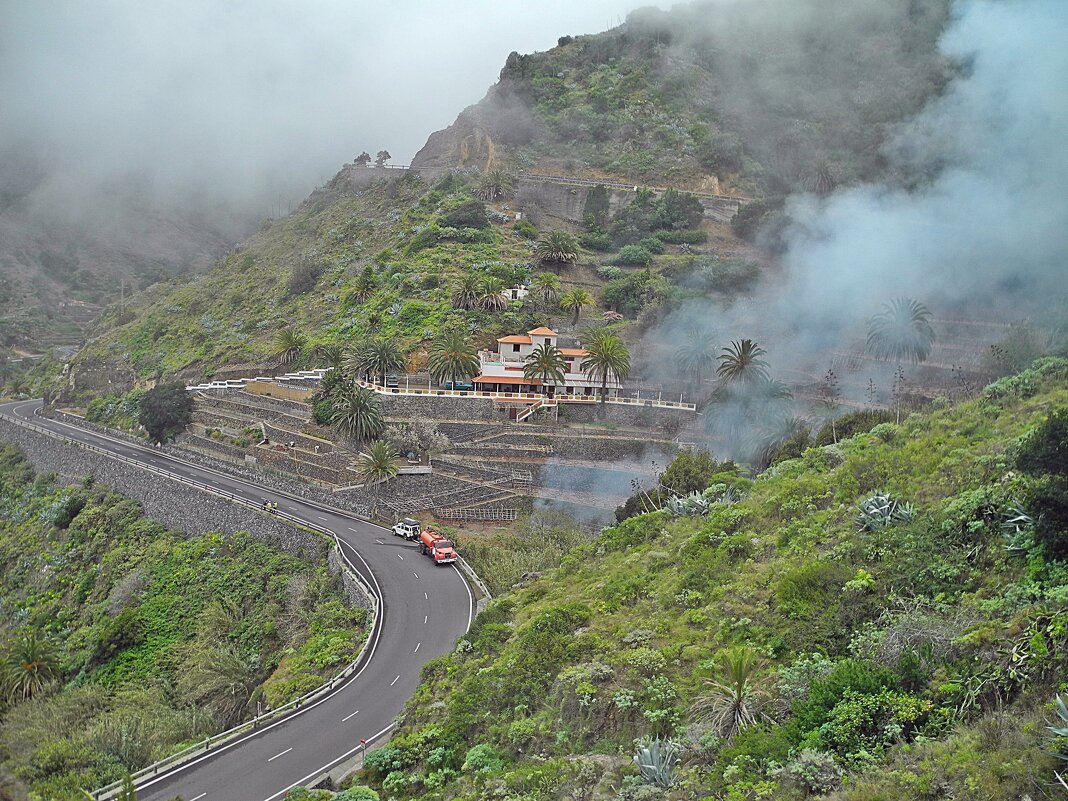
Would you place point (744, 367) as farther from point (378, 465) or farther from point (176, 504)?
point (176, 504)

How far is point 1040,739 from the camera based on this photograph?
28.5 feet

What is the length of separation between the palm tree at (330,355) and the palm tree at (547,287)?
44.6ft

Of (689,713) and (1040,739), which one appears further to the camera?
(689,713)

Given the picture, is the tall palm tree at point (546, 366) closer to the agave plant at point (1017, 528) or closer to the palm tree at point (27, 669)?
the palm tree at point (27, 669)

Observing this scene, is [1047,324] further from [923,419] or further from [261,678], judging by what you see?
[261,678]

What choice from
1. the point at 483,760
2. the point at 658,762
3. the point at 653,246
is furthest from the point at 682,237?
the point at 658,762

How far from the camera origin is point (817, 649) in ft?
43.9

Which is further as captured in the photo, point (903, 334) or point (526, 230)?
point (526, 230)

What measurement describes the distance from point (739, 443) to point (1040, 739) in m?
31.1

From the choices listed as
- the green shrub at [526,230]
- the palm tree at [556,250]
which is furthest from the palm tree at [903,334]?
the green shrub at [526,230]

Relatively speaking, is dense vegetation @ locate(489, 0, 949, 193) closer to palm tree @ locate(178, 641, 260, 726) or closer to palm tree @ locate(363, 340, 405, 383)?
palm tree @ locate(363, 340, 405, 383)

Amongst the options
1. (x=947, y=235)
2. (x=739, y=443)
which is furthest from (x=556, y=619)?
(x=947, y=235)

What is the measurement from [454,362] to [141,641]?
20.1 metres

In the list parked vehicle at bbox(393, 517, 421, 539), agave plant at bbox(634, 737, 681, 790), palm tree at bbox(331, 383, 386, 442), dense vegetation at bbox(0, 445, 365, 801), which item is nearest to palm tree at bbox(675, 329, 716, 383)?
palm tree at bbox(331, 383, 386, 442)
